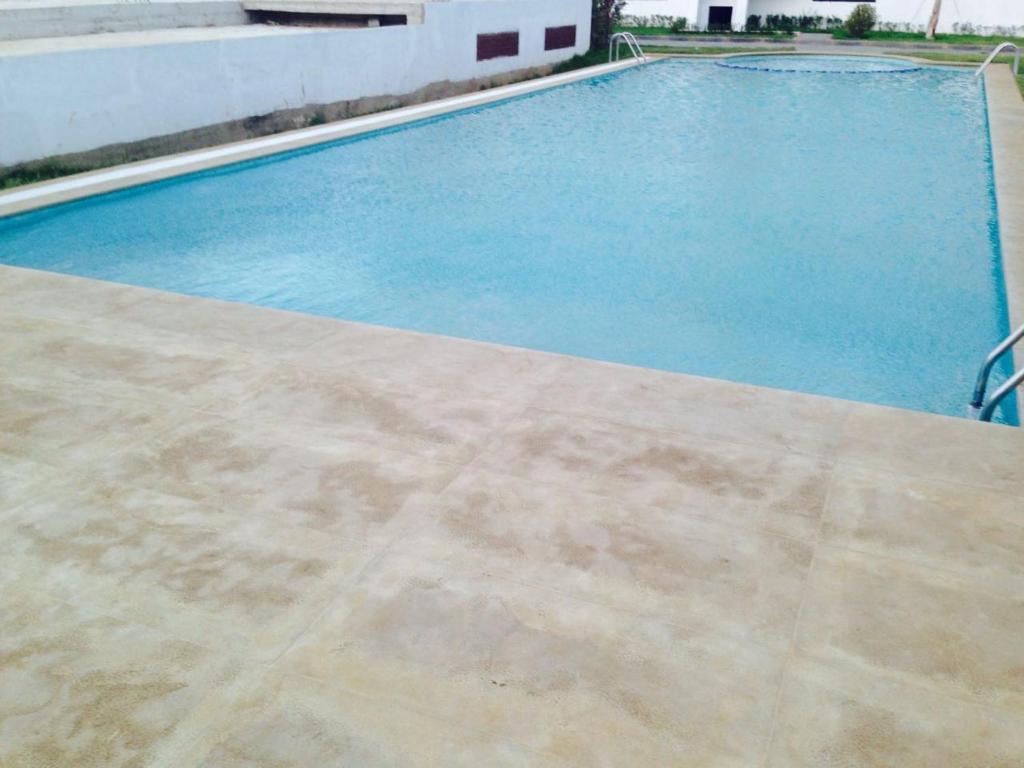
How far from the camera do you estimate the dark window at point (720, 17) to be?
3331cm

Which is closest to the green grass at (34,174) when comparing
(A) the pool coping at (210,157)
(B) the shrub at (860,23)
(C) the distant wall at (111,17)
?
(A) the pool coping at (210,157)

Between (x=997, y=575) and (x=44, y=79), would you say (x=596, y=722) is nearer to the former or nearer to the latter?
(x=997, y=575)

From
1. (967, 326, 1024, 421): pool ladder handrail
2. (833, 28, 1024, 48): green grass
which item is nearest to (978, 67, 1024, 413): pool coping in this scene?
(967, 326, 1024, 421): pool ladder handrail

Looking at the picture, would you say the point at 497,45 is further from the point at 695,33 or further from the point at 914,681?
the point at 695,33

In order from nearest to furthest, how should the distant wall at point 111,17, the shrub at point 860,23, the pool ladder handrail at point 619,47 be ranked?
1. the distant wall at point 111,17
2. the pool ladder handrail at point 619,47
3. the shrub at point 860,23

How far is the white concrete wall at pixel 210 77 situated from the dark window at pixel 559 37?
2.77 meters

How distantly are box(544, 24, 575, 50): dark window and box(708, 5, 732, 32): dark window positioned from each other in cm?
1584

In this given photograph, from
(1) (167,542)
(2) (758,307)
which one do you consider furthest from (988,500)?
Answer: (2) (758,307)

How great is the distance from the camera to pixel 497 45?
16.5 m

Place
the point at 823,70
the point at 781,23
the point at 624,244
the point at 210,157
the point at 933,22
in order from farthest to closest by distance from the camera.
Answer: the point at 781,23
the point at 933,22
the point at 823,70
the point at 210,157
the point at 624,244

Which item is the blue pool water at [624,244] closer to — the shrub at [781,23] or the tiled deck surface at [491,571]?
the tiled deck surface at [491,571]

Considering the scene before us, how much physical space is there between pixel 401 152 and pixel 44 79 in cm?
412

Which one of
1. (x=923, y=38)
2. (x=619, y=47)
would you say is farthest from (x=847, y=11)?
(x=619, y=47)

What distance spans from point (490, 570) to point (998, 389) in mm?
2846
